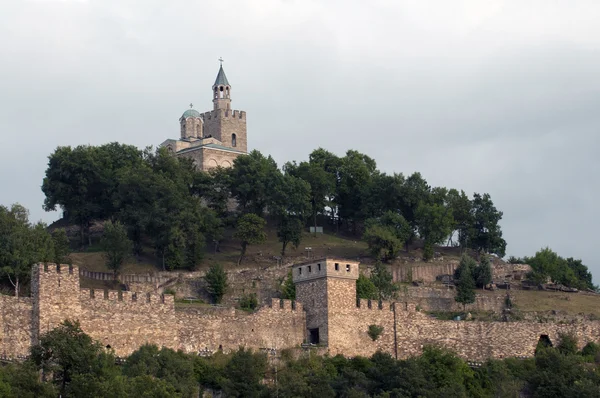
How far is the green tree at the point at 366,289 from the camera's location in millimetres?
70312

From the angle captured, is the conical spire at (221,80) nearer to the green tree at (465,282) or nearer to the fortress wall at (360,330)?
Answer: the green tree at (465,282)

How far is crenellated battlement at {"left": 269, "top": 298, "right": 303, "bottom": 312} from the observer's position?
62500 millimetres

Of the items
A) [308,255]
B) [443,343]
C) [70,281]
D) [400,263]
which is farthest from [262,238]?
[70,281]

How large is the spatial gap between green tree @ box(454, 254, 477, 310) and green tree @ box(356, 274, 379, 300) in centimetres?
743

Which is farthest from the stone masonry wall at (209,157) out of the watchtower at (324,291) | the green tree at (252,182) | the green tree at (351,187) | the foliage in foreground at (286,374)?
the foliage in foreground at (286,374)

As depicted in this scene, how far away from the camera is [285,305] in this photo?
62719 mm

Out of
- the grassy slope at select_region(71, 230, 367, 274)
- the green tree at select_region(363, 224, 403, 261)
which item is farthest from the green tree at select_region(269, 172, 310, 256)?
the green tree at select_region(363, 224, 403, 261)

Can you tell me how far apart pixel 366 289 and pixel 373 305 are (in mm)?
6446

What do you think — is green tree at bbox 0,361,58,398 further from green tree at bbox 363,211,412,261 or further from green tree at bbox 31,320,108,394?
green tree at bbox 363,211,412,261

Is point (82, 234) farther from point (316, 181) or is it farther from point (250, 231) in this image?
point (316, 181)

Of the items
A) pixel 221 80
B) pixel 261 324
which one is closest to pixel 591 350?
pixel 261 324

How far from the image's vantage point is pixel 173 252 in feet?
251

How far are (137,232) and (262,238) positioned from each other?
784 centimetres

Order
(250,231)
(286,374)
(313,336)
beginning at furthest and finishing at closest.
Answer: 1. (250,231)
2. (313,336)
3. (286,374)
